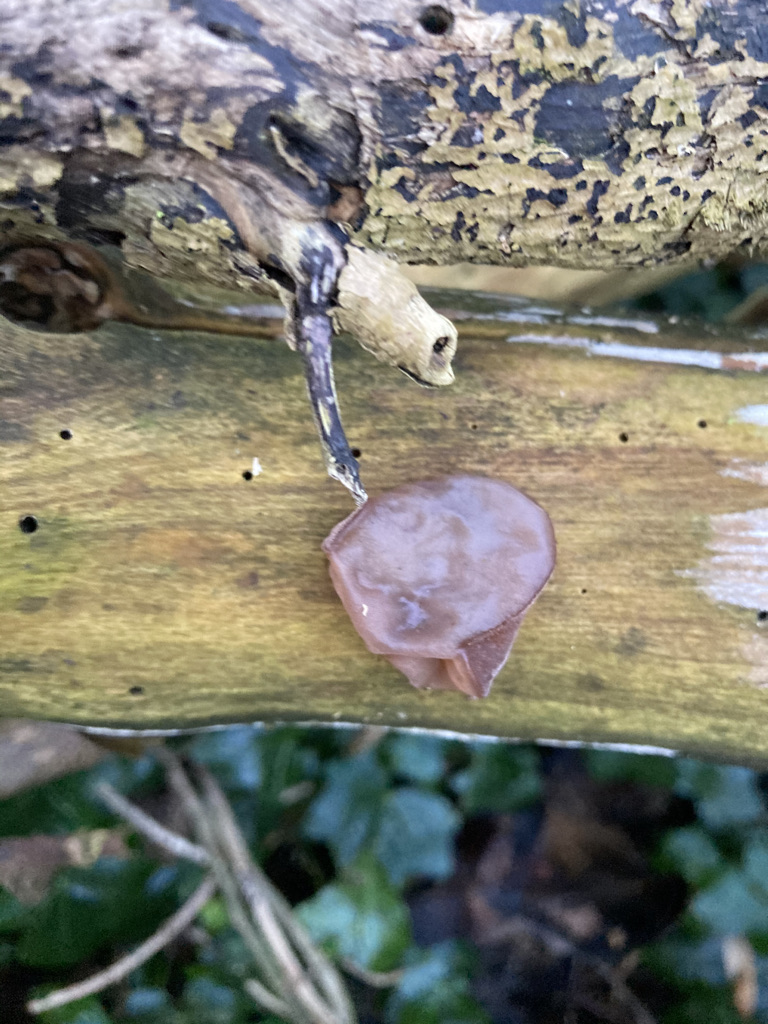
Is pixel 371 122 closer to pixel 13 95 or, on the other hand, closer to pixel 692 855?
pixel 13 95

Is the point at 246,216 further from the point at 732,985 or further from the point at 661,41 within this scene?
the point at 732,985

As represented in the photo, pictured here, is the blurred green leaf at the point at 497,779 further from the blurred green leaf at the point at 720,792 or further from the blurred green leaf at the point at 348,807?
the blurred green leaf at the point at 720,792

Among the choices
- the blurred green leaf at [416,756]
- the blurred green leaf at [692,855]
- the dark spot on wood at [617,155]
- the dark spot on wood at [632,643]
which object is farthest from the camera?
the blurred green leaf at [416,756]

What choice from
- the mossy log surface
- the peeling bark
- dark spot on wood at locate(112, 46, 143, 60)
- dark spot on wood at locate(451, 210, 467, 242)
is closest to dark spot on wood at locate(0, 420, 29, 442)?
the mossy log surface

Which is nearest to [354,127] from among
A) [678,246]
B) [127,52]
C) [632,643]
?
[127,52]

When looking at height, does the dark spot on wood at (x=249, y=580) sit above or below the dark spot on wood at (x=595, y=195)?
below

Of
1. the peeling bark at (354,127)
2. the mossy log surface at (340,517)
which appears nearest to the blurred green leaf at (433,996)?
the mossy log surface at (340,517)

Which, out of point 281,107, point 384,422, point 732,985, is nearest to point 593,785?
point 732,985

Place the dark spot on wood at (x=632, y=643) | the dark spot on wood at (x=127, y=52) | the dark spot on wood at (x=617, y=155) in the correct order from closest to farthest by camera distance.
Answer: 1. the dark spot on wood at (x=127, y=52)
2. the dark spot on wood at (x=617, y=155)
3. the dark spot on wood at (x=632, y=643)
